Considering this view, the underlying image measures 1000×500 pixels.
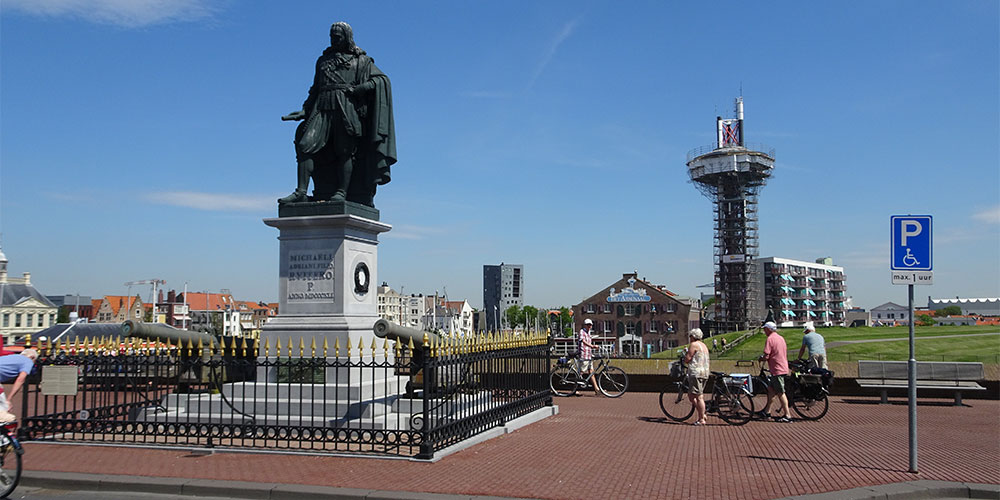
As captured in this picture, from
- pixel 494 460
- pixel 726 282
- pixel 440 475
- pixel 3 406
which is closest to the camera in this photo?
pixel 3 406

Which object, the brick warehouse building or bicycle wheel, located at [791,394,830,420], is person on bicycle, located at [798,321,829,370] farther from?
the brick warehouse building

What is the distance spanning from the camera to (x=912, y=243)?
8695mm

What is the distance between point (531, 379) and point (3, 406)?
7848mm

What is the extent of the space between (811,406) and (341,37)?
35.0 ft

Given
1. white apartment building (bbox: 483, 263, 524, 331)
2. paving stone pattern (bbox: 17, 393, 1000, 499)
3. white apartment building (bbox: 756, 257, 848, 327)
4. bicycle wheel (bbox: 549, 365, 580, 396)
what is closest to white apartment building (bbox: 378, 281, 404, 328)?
white apartment building (bbox: 483, 263, 524, 331)

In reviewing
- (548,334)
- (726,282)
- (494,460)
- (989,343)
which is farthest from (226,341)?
(726,282)

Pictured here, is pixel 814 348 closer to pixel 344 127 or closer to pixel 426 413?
pixel 426 413

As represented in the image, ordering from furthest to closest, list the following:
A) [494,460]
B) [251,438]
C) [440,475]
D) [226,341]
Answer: [226,341], [251,438], [494,460], [440,475]

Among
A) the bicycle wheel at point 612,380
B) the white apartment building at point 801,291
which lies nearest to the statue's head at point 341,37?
the bicycle wheel at point 612,380

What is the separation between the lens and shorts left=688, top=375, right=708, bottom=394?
492 inches

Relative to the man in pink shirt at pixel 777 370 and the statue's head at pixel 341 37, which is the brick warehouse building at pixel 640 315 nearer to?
the man in pink shirt at pixel 777 370

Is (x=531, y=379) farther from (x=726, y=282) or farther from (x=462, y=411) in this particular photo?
(x=726, y=282)

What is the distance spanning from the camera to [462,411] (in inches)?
401

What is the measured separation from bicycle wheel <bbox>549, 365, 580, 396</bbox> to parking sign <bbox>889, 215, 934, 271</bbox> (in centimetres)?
942
